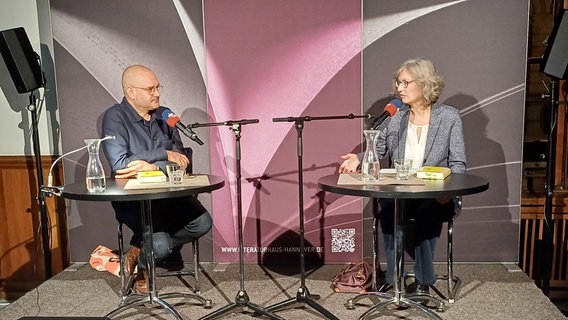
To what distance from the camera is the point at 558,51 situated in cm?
285

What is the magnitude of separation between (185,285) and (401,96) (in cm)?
176

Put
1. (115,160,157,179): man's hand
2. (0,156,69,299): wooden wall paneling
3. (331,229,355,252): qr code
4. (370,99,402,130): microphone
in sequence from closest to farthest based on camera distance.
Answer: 1. (370,99,402,130): microphone
2. (115,160,157,179): man's hand
3. (331,229,355,252): qr code
4. (0,156,69,299): wooden wall paneling

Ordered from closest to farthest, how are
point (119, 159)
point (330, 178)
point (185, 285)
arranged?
1. point (330, 178)
2. point (119, 159)
3. point (185, 285)

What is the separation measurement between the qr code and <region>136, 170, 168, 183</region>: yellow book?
1454 mm

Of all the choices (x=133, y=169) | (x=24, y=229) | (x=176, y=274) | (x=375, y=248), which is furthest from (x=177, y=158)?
(x=24, y=229)

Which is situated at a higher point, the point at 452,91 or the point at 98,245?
the point at 452,91

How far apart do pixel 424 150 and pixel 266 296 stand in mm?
1251

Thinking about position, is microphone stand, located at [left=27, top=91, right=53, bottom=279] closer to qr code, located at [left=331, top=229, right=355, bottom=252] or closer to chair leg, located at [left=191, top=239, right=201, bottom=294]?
chair leg, located at [left=191, top=239, right=201, bottom=294]

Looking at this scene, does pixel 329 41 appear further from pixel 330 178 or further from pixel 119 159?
pixel 119 159

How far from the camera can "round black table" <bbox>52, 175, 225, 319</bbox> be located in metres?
2.19

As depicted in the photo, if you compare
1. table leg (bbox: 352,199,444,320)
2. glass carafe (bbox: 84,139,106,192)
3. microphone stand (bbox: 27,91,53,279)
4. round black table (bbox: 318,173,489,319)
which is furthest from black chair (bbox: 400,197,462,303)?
microphone stand (bbox: 27,91,53,279)

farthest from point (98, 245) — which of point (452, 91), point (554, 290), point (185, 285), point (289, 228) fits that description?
point (554, 290)

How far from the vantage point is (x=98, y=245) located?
3674mm

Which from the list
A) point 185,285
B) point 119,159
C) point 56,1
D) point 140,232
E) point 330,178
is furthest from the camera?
point 56,1
